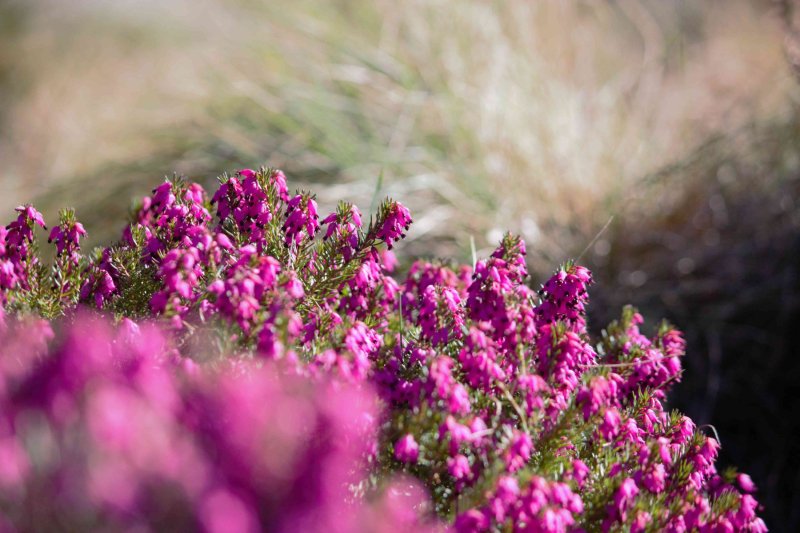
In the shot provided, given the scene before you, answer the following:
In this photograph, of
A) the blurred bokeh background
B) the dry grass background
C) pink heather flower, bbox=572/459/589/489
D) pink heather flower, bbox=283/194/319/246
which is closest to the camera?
pink heather flower, bbox=572/459/589/489

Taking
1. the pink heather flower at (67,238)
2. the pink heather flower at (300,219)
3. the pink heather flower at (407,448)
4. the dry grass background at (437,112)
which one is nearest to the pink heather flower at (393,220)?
the pink heather flower at (300,219)

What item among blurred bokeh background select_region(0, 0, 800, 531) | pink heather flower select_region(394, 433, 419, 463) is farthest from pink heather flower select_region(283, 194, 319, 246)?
blurred bokeh background select_region(0, 0, 800, 531)

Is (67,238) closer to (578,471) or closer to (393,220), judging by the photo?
(393,220)

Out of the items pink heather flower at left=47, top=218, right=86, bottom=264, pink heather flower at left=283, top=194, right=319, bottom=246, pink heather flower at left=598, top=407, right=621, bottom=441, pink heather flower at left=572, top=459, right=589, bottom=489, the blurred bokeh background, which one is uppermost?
the blurred bokeh background

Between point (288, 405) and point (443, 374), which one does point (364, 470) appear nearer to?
point (443, 374)

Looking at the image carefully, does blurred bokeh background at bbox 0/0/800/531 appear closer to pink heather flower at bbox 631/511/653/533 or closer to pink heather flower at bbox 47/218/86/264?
pink heather flower at bbox 47/218/86/264

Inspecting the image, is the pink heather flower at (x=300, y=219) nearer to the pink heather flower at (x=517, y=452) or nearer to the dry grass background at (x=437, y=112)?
the pink heather flower at (x=517, y=452)
